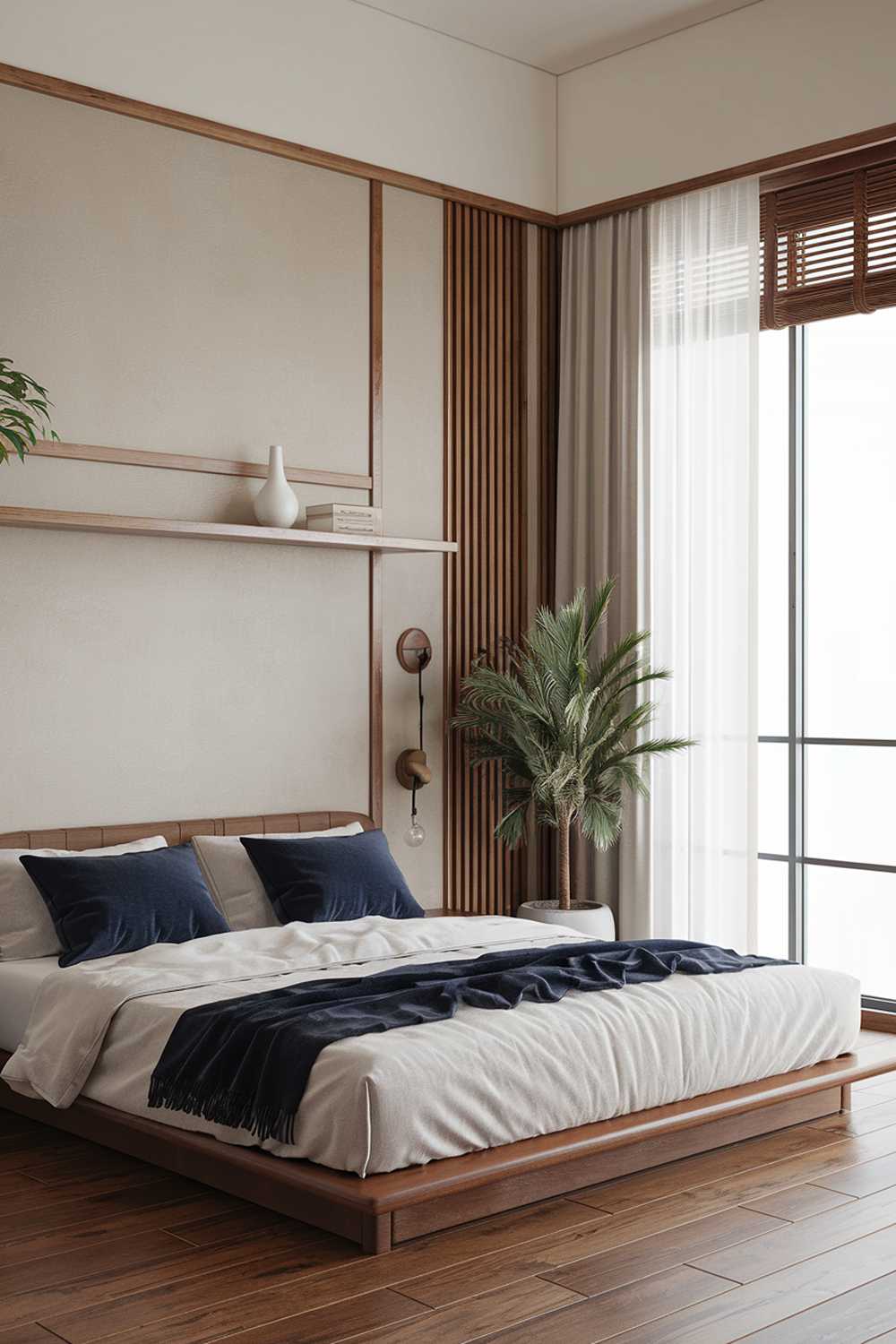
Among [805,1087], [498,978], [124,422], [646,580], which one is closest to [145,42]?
[124,422]

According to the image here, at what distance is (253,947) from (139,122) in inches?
115

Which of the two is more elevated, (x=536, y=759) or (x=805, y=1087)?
(x=536, y=759)

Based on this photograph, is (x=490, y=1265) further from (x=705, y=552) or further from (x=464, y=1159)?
(x=705, y=552)

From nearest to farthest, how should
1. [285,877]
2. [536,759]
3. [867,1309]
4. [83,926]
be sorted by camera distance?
[867,1309], [83,926], [285,877], [536,759]

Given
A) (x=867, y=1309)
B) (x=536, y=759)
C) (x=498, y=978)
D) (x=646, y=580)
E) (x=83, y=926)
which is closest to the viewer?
(x=867, y=1309)

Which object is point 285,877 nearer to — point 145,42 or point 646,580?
point 646,580

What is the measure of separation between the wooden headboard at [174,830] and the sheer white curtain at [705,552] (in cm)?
132

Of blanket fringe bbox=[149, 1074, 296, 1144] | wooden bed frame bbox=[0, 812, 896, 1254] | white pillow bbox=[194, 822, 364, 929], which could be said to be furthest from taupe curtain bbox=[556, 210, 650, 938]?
blanket fringe bbox=[149, 1074, 296, 1144]

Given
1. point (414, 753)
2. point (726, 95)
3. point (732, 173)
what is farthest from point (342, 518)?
point (726, 95)

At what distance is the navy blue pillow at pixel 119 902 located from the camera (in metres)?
4.57

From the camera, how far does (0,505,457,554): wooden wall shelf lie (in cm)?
493

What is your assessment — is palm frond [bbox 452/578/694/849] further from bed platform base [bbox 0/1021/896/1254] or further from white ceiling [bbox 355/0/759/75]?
white ceiling [bbox 355/0/759/75]

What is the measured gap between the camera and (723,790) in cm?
606

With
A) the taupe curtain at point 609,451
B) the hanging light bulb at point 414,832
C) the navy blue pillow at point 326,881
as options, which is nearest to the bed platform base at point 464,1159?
the navy blue pillow at point 326,881
